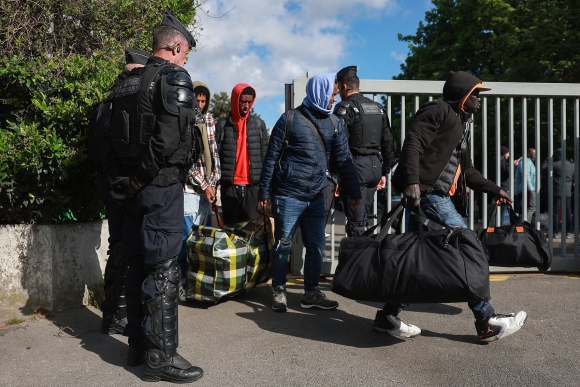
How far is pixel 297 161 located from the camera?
536cm

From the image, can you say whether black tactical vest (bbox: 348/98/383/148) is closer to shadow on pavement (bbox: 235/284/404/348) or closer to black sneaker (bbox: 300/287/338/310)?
black sneaker (bbox: 300/287/338/310)

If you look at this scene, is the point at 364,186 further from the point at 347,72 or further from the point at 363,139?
the point at 347,72

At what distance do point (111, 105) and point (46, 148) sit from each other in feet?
3.41

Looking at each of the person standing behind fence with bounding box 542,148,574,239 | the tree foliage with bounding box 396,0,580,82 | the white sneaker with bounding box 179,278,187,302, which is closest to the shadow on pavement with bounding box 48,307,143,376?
the white sneaker with bounding box 179,278,187,302

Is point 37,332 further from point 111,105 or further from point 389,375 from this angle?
point 389,375

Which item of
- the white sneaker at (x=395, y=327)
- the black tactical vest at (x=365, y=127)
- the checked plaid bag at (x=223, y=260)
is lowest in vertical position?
the white sneaker at (x=395, y=327)

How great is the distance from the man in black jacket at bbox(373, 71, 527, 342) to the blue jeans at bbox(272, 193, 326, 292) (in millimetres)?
1048

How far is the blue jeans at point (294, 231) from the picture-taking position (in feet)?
17.7

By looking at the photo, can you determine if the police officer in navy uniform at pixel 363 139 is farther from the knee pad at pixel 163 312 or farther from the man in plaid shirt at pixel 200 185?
the knee pad at pixel 163 312

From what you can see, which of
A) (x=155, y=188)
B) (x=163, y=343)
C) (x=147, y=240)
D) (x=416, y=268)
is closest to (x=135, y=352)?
(x=163, y=343)

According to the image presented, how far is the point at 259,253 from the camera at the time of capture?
226 inches

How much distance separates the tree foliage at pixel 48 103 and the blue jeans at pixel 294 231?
1.58 metres

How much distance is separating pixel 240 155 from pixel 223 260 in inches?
52.7

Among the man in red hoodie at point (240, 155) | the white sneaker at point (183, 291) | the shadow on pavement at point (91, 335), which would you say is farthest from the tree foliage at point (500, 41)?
the shadow on pavement at point (91, 335)
